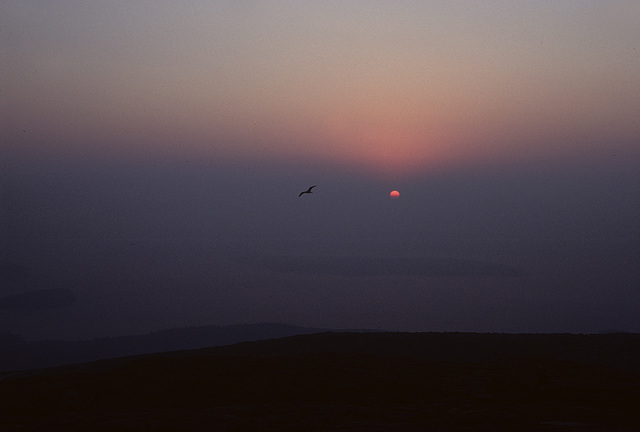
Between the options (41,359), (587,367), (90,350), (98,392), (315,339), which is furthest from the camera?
(90,350)

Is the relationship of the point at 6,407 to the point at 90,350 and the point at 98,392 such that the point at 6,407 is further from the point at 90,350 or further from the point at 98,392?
the point at 90,350

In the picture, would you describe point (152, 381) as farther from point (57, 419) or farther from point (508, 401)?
point (508, 401)

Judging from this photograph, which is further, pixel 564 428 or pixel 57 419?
pixel 57 419

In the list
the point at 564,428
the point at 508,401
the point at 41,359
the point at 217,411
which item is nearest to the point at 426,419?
the point at 564,428

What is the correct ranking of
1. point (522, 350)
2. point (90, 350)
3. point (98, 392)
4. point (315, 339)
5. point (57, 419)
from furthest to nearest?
point (90, 350), point (315, 339), point (522, 350), point (98, 392), point (57, 419)

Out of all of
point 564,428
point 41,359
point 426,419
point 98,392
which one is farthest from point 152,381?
point 41,359

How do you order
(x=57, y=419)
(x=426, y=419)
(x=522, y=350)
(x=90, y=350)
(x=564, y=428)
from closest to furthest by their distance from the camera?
1. (x=564, y=428)
2. (x=426, y=419)
3. (x=57, y=419)
4. (x=522, y=350)
5. (x=90, y=350)
